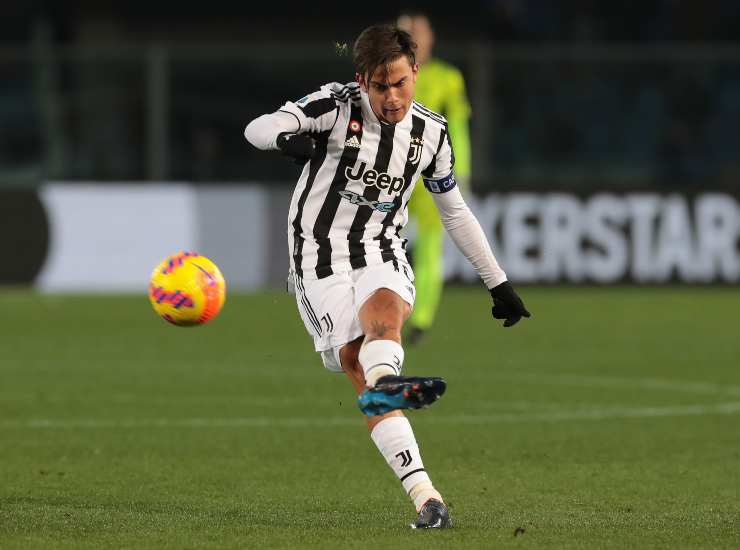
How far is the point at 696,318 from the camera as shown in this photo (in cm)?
1702

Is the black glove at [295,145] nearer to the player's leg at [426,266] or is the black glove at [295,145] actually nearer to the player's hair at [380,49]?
the player's hair at [380,49]

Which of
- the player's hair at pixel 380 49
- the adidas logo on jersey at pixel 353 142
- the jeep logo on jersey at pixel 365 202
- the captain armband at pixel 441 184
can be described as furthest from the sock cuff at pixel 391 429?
the player's hair at pixel 380 49

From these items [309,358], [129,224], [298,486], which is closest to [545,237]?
[129,224]

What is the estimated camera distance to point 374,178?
6.69m

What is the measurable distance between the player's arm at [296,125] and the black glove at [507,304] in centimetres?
100

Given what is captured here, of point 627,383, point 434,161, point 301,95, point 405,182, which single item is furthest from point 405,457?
point 301,95

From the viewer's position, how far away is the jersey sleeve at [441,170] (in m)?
6.83

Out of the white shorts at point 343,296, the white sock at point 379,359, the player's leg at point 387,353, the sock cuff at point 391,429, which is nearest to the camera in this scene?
the player's leg at point 387,353

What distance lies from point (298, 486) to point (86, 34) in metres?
24.2

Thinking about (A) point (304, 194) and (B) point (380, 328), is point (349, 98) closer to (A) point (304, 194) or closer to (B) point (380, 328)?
(A) point (304, 194)

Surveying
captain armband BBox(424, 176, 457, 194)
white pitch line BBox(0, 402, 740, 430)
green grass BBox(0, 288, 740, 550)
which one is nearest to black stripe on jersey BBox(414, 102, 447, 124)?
captain armband BBox(424, 176, 457, 194)

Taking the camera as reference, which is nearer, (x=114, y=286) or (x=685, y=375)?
(x=685, y=375)

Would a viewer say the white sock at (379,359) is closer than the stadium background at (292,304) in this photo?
Yes

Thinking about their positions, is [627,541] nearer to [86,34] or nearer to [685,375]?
[685,375]
